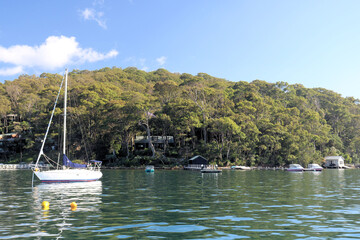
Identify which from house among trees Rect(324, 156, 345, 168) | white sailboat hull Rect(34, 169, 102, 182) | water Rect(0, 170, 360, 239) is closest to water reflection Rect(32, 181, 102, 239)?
water Rect(0, 170, 360, 239)

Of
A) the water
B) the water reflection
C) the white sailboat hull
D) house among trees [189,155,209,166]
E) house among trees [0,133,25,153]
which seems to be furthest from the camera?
house among trees [0,133,25,153]

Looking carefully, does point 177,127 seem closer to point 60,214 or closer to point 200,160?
point 200,160

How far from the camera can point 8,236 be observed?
37.3ft

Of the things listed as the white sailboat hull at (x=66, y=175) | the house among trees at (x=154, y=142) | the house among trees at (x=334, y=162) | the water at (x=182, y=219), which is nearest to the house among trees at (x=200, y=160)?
the house among trees at (x=154, y=142)

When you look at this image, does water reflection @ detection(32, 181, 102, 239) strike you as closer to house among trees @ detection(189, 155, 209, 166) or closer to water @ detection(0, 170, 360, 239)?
water @ detection(0, 170, 360, 239)

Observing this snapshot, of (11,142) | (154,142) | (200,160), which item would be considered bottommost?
(200,160)

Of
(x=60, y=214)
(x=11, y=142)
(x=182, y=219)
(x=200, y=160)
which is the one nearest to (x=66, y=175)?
(x=60, y=214)

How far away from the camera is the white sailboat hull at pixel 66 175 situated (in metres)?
35.4

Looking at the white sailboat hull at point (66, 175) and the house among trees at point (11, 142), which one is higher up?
the house among trees at point (11, 142)

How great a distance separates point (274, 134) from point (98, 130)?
172 feet

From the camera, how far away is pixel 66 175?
36.3 metres

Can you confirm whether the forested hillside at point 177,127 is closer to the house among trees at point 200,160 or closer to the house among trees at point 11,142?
the house among trees at point 11,142

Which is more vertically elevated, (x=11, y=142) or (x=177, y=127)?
(x=177, y=127)

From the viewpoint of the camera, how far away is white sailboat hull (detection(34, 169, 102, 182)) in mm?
35375
